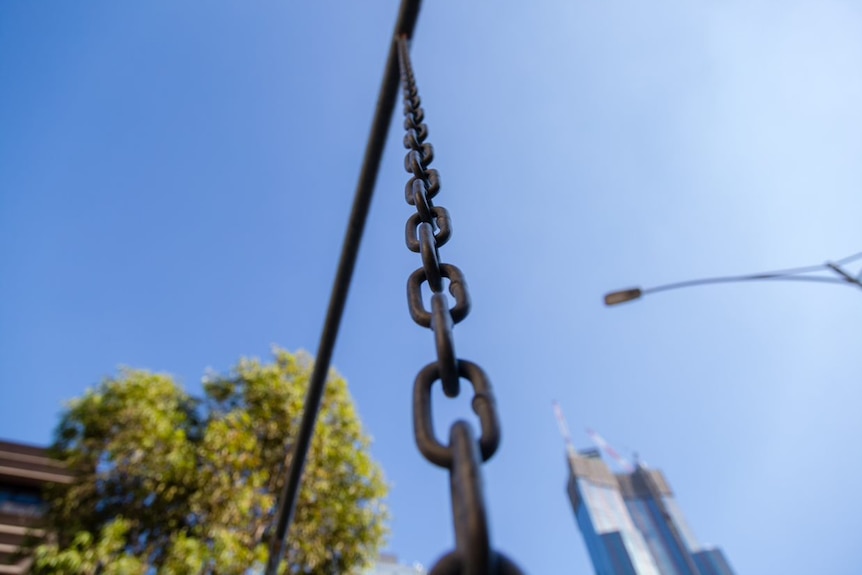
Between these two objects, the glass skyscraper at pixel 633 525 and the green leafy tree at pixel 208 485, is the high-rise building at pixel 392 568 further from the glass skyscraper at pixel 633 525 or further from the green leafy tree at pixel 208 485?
the green leafy tree at pixel 208 485

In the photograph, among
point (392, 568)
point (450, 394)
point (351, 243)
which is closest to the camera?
point (450, 394)

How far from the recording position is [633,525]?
245 feet

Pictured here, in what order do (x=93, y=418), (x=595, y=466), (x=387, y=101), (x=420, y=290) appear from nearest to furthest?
(x=420, y=290), (x=387, y=101), (x=93, y=418), (x=595, y=466)

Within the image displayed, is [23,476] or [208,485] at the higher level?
[23,476]

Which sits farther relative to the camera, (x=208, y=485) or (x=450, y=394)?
(x=208, y=485)

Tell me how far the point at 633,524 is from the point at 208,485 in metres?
85.2

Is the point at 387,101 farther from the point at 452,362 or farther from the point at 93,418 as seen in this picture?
the point at 93,418

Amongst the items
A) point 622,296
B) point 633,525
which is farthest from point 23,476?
point 633,525

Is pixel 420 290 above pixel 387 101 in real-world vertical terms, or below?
below

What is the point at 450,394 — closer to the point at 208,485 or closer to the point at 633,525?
the point at 208,485

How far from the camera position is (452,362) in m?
0.64

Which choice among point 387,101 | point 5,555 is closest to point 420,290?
point 387,101

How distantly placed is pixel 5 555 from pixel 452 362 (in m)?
20.9

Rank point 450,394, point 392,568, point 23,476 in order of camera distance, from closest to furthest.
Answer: point 450,394 → point 23,476 → point 392,568
